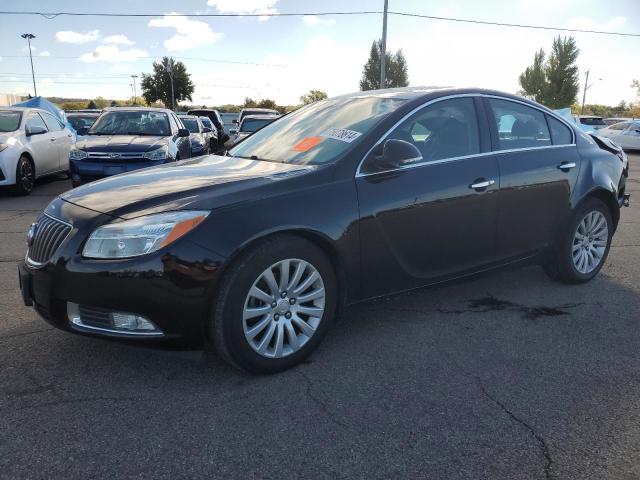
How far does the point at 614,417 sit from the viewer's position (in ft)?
8.94

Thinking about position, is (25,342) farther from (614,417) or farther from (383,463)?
(614,417)

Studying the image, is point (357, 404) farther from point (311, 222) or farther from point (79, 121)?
point (79, 121)

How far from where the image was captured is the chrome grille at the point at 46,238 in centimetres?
299

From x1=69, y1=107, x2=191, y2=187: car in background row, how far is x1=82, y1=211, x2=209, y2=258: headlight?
6.18m

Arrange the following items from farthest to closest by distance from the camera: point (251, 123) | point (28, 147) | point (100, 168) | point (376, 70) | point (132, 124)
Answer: point (376, 70) < point (251, 123) < point (132, 124) < point (28, 147) < point (100, 168)

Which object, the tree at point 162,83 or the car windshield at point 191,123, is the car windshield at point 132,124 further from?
the tree at point 162,83

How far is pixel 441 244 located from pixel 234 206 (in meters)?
1.51

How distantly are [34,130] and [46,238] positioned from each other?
837 centimetres

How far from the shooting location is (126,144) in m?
8.91

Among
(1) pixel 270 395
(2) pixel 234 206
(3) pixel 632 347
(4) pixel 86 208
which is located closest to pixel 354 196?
(2) pixel 234 206

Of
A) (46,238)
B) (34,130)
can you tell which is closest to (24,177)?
(34,130)

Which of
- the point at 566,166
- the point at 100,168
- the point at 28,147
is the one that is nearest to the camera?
the point at 566,166

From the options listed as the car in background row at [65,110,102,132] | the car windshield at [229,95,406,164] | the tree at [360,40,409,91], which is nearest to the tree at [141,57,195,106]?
the tree at [360,40,409,91]

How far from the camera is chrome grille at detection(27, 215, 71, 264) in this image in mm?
2990
